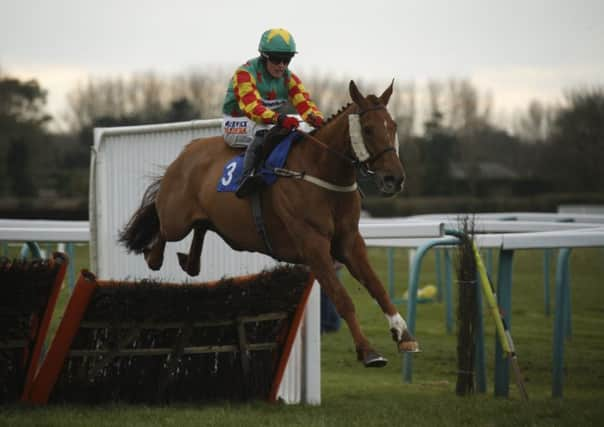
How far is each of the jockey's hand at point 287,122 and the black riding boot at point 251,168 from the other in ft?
0.73

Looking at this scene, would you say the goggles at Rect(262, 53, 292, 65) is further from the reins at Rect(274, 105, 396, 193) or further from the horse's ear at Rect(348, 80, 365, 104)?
the horse's ear at Rect(348, 80, 365, 104)

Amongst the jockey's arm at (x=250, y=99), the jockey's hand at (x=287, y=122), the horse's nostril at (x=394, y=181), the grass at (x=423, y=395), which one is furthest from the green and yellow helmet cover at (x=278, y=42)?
the grass at (x=423, y=395)

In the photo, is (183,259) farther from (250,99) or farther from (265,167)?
(250,99)

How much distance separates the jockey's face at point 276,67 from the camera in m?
7.37

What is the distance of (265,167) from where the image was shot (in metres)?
7.28

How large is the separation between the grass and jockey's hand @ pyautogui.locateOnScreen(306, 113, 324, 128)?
4.33 feet

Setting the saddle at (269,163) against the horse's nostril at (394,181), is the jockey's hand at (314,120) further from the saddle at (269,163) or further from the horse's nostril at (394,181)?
the horse's nostril at (394,181)

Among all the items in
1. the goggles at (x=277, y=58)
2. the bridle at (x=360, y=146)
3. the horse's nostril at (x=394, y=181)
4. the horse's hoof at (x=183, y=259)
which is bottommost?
the horse's hoof at (x=183, y=259)

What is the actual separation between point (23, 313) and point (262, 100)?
2.54m

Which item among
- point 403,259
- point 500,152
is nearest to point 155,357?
point 403,259

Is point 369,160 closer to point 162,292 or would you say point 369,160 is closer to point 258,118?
point 258,118

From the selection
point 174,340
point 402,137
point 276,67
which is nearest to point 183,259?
point 174,340

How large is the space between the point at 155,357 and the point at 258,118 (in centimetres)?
223

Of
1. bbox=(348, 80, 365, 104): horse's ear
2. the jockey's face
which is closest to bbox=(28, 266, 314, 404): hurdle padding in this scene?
the jockey's face
